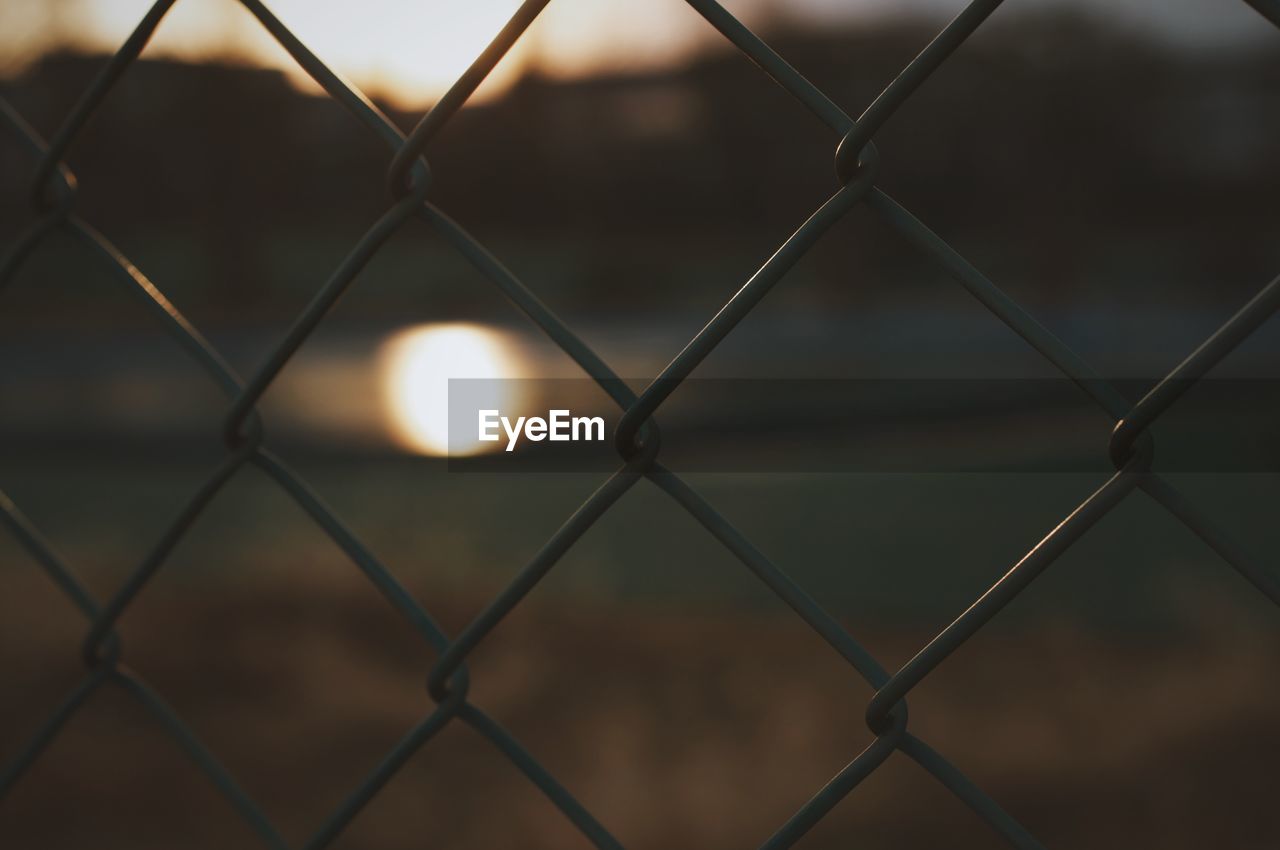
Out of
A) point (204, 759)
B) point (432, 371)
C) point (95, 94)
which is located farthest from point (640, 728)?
point (432, 371)

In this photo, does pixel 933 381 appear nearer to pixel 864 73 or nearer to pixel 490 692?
pixel 864 73

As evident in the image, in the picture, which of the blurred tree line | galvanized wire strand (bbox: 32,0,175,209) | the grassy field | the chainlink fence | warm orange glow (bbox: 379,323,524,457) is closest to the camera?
the chainlink fence

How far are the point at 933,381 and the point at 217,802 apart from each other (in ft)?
24.8

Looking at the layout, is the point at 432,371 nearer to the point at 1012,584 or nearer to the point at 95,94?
the point at 95,94

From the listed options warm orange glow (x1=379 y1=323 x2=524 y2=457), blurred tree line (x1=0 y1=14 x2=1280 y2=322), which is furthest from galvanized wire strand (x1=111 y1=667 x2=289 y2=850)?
blurred tree line (x1=0 y1=14 x2=1280 y2=322)

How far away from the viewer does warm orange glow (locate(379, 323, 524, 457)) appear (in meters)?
6.50

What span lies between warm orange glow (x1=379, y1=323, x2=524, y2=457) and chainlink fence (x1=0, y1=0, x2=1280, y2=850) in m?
3.63

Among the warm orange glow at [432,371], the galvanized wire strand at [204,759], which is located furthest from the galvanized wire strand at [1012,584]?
the warm orange glow at [432,371]

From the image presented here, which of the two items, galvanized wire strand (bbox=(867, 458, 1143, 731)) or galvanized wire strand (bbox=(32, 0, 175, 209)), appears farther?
galvanized wire strand (bbox=(32, 0, 175, 209))

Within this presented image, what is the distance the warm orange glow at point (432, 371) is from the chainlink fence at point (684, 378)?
11.9 ft

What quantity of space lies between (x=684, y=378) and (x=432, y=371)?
957 cm

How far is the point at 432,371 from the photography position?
9.91 m

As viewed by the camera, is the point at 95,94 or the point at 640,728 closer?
the point at 95,94

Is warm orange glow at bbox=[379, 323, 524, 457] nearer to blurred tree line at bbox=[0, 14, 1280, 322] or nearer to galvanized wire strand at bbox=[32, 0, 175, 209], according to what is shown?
blurred tree line at bbox=[0, 14, 1280, 322]
